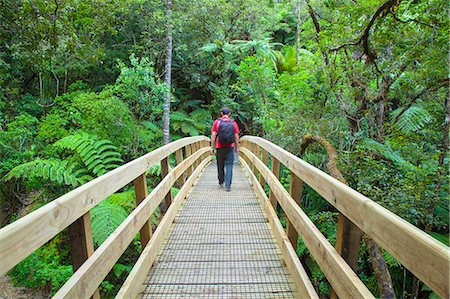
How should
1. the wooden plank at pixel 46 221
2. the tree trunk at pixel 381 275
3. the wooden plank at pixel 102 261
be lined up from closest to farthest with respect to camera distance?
the wooden plank at pixel 46 221 < the wooden plank at pixel 102 261 < the tree trunk at pixel 381 275

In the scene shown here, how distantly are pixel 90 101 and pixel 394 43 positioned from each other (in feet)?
27.8

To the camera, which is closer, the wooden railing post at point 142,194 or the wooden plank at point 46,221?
the wooden plank at point 46,221

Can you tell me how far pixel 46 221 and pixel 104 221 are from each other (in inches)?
182

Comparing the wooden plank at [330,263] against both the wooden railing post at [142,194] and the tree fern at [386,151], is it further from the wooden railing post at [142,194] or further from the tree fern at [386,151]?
the tree fern at [386,151]

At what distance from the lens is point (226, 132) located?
593 cm

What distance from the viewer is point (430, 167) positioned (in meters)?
4.71

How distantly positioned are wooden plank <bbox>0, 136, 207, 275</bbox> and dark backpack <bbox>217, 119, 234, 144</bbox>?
3866 mm

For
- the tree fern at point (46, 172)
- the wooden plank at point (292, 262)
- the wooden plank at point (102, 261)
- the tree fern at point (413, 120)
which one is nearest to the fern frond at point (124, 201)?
the tree fern at point (46, 172)

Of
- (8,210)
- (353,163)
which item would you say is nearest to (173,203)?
(353,163)

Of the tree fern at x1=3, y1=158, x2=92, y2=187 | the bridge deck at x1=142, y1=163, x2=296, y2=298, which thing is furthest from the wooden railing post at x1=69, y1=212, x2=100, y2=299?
the tree fern at x1=3, y1=158, x2=92, y2=187

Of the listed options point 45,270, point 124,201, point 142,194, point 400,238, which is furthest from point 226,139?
point 400,238

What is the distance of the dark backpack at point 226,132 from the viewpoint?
5926 mm

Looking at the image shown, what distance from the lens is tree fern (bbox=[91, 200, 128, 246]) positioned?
5348mm

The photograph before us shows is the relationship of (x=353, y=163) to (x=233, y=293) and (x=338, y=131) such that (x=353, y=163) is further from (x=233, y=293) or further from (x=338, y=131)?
(x=233, y=293)
